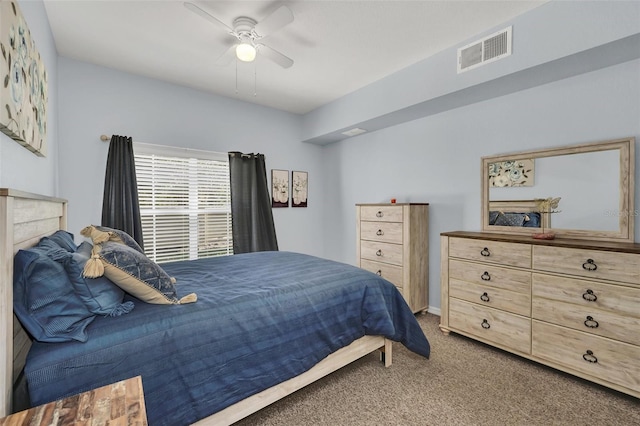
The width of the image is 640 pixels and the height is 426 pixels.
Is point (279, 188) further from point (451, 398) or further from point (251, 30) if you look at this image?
point (451, 398)

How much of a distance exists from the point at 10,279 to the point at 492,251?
9.31ft

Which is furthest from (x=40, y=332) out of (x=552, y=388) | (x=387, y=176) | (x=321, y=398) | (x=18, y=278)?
(x=387, y=176)

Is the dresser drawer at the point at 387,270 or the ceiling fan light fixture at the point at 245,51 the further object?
the dresser drawer at the point at 387,270

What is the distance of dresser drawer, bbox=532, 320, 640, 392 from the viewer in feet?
5.70

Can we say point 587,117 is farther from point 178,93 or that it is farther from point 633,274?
point 178,93

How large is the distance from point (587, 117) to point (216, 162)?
12.3 feet

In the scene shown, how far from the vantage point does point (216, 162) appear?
373 centimetres

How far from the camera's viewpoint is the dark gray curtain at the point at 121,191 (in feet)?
9.51

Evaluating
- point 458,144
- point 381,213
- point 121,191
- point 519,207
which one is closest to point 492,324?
point 519,207

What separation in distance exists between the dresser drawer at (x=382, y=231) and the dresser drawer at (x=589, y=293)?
1275 mm

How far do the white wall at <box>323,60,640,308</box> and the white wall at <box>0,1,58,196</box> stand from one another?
10.8 ft

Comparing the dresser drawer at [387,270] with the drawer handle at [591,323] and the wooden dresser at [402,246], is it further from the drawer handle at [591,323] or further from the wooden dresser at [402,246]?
the drawer handle at [591,323]

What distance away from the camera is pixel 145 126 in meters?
3.16

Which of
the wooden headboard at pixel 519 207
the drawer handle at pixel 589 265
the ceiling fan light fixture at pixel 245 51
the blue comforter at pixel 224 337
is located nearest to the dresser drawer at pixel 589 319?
the drawer handle at pixel 589 265
